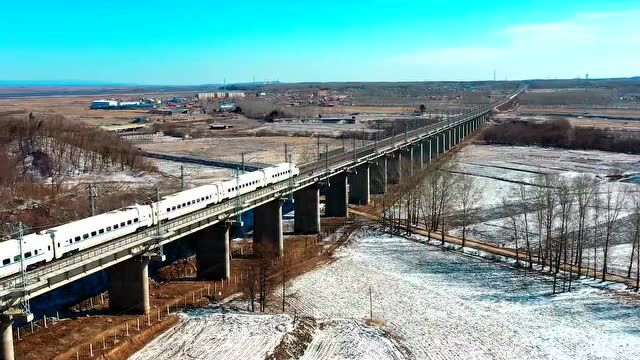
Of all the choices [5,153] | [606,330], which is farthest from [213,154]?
[606,330]

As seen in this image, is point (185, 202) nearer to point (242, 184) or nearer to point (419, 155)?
point (242, 184)

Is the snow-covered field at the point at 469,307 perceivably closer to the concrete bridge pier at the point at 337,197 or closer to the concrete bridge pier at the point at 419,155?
the concrete bridge pier at the point at 337,197

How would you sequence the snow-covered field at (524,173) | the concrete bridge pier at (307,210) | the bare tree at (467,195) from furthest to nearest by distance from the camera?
the bare tree at (467,195) → the concrete bridge pier at (307,210) → the snow-covered field at (524,173)

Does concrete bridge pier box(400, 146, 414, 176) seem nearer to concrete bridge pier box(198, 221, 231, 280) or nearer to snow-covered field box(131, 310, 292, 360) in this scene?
concrete bridge pier box(198, 221, 231, 280)

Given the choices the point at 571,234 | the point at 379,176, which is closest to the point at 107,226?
the point at 571,234

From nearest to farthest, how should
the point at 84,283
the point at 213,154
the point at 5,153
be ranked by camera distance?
the point at 84,283
the point at 5,153
the point at 213,154

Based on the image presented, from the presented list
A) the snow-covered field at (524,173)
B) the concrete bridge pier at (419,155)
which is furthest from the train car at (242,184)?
the concrete bridge pier at (419,155)

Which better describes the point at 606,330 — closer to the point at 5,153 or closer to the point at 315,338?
the point at 315,338
